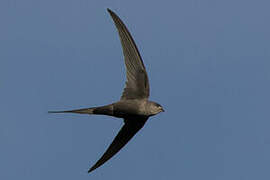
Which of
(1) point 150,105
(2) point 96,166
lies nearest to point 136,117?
(1) point 150,105

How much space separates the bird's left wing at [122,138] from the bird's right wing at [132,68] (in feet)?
2.64

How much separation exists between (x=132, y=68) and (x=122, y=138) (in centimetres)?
172

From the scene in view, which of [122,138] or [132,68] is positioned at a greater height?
[132,68]

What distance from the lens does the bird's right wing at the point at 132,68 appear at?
35.8 feet

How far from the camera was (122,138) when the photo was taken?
12.0 metres

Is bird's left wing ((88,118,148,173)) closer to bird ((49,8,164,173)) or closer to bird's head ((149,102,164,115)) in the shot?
bird ((49,8,164,173))

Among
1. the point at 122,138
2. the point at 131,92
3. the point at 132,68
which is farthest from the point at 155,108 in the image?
the point at 122,138

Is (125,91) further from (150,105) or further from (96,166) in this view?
(96,166)

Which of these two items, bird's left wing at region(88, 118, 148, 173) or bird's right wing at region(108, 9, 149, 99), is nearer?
bird's right wing at region(108, 9, 149, 99)

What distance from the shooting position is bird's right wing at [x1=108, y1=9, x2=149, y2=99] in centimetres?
1092

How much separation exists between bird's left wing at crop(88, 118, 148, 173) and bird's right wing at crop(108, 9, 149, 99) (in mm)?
806

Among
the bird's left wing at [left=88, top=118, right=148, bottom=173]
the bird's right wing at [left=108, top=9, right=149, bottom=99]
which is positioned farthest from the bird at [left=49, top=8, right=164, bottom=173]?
the bird's left wing at [left=88, top=118, right=148, bottom=173]

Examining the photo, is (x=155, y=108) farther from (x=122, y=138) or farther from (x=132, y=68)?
(x=122, y=138)

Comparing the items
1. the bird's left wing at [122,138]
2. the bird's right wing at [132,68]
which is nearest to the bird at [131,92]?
the bird's right wing at [132,68]
